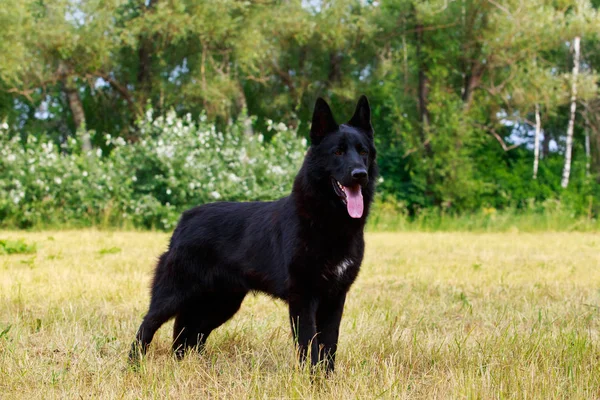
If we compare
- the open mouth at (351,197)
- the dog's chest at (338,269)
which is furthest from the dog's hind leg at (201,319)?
the open mouth at (351,197)

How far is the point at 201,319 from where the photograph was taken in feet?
13.5

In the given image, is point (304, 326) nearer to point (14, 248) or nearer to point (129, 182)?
point (14, 248)

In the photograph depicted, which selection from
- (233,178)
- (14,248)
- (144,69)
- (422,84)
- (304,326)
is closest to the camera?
(304,326)

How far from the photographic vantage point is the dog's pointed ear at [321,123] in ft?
11.8

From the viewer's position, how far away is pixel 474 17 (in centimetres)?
1752

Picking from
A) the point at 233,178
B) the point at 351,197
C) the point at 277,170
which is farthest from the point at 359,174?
the point at 277,170

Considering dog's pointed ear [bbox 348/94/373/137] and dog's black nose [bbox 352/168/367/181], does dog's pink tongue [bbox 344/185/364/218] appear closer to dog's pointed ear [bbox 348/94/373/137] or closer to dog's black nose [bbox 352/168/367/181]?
dog's black nose [bbox 352/168/367/181]

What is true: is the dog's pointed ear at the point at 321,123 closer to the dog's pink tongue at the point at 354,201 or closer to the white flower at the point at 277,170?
the dog's pink tongue at the point at 354,201

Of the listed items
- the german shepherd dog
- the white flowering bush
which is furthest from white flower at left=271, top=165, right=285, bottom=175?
the german shepherd dog

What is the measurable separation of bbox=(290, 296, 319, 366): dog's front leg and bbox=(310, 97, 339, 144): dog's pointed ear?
2.90 ft

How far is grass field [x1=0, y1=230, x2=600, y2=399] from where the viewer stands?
3.18 m

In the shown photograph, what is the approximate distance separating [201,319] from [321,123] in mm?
1449

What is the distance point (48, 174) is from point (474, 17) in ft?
37.0

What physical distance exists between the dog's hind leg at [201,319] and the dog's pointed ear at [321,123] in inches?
43.7
